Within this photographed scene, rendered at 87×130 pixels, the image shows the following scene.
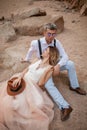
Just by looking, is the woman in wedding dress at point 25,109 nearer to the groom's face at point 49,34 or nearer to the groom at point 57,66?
the groom at point 57,66

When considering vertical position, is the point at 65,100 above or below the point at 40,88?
below

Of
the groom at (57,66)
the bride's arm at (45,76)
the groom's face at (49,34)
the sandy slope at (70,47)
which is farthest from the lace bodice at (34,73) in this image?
the sandy slope at (70,47)

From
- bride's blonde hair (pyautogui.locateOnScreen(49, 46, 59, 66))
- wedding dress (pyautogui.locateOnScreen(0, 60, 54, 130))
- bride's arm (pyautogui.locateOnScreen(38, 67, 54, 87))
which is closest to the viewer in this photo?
wedding dress (pyautogui.locateOnScreen(0, 60, 54, 130))

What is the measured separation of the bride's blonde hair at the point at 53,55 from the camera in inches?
150

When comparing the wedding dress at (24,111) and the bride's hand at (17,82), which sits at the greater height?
the bride's hand at (17,82)

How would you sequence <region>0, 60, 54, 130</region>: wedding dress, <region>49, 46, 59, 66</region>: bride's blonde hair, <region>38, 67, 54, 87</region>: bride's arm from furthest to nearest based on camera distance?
<region>49, 46, 59, 66</region>: bride's blonde hair
<region>38, 67, 54, 87</region>: bride's arm
<region>0, 60, 54, 130</region>: wedding dress

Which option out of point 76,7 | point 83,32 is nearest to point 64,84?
point 83,32

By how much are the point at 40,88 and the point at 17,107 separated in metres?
0.46

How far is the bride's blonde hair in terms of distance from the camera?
12.5 feet

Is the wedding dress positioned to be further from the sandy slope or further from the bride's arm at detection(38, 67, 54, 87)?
the sandy slope

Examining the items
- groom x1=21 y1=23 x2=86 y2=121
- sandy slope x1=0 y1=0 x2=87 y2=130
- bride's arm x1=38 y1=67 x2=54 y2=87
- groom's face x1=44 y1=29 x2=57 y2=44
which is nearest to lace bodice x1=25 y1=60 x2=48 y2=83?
bride's arm x1=38 y1=67 x2=54 y2=87

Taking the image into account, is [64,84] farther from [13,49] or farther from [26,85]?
[13,49]

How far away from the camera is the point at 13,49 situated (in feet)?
18.5

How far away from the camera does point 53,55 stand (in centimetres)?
384
